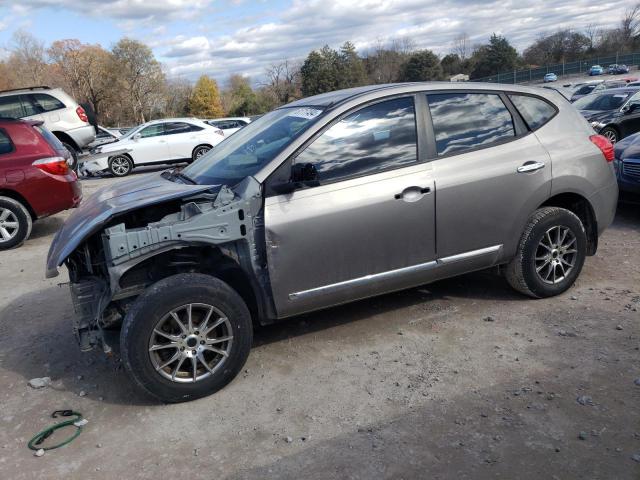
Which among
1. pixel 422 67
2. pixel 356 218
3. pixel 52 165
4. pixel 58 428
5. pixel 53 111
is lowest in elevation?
pixel 58 428

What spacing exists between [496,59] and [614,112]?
6524 centimetres

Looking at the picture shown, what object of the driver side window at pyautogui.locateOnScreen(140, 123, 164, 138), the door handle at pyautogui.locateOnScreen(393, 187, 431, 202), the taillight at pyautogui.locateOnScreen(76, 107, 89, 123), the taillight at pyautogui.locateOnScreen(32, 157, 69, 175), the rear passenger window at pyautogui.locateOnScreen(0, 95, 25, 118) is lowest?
the door handle at pyautogui.locateOnScreen(393, 187, 431, 202)

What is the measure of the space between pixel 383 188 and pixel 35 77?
234 feet

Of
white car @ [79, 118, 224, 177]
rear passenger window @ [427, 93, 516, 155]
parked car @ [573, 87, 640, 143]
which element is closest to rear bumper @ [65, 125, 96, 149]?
white car @ [79, 118, 224, 177]

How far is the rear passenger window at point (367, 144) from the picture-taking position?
12.8ft

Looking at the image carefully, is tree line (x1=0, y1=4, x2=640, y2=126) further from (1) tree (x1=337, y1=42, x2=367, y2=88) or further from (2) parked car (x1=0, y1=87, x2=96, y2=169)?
(2) parked car (x1=0, y1=87, x2=96, y2=169)

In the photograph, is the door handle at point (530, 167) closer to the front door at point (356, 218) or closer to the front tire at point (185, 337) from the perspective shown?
the front door at point (356, 218)

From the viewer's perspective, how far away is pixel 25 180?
7922 mm

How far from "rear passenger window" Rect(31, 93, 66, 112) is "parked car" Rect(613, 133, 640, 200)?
41.2 feet

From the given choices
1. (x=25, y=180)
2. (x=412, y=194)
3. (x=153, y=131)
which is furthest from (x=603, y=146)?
(x=153, y=131)

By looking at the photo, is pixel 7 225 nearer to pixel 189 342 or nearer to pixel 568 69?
pixel 189 342

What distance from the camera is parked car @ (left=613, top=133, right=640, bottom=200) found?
714cm

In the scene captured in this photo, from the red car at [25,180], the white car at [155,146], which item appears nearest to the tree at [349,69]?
the white car at [155,146]

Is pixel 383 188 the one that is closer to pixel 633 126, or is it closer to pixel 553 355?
pixel 553 355
